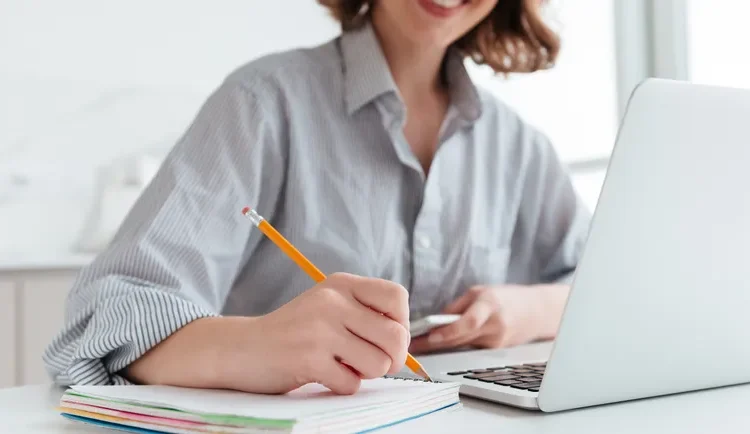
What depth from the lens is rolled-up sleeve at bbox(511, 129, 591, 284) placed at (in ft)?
3.86

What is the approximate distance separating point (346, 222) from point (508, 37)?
1.68 ft

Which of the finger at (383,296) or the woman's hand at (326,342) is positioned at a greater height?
the finger at (383,296)

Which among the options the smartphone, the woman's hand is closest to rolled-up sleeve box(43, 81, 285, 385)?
the woman's hand

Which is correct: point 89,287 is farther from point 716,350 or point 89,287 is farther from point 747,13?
point 747,13

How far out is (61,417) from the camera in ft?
1.77

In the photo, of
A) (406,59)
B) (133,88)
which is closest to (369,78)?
(406,59)

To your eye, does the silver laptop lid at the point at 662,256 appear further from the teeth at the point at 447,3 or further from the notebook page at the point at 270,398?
the teeth at the point at 447,3

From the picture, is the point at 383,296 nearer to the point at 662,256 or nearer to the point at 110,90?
the point at 662,256

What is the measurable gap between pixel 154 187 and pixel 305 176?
20cm

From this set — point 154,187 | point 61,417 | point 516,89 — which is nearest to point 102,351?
point 61,417

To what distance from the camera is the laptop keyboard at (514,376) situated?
0.55 meters

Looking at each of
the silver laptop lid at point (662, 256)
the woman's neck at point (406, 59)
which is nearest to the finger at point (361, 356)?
the silver laptop lid at point (662, 256)

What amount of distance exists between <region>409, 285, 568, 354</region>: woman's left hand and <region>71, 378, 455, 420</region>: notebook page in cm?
31

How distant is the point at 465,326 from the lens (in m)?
0.85
